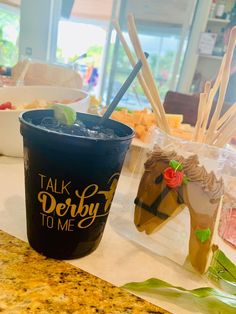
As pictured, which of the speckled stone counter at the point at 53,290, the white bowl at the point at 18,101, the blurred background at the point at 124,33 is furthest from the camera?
the blurred background at the point at 124,33

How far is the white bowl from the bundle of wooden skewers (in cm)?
28

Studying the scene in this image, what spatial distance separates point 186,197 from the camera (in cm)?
38

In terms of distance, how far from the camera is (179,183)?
378 millimetres

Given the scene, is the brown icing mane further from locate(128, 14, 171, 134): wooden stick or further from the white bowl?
the white bowl

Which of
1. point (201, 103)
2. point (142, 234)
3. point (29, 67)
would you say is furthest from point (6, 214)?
point (29, 67)

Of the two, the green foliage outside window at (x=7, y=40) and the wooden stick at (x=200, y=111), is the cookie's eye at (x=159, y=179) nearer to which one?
the wooden stick at (x=200, y=111)

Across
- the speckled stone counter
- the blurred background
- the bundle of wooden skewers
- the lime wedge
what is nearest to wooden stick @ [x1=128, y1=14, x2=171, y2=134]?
the bundle of wooden skewers

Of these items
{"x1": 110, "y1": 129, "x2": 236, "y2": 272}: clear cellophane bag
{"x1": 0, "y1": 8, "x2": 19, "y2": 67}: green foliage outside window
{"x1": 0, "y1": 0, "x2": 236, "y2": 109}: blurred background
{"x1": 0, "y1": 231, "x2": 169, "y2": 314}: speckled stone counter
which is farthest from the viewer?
{"x1": 0, "y1": 0, "x2": 236, "y2": 109}: blurred background

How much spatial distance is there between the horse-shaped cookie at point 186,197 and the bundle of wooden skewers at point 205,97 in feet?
0.19

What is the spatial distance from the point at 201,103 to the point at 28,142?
0.26m

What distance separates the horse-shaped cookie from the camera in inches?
14.5

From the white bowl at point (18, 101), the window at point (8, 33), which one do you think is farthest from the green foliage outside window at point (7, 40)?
the white bowl at point (18, 101)

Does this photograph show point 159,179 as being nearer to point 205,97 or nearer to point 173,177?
point 173,177

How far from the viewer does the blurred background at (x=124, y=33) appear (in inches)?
105
